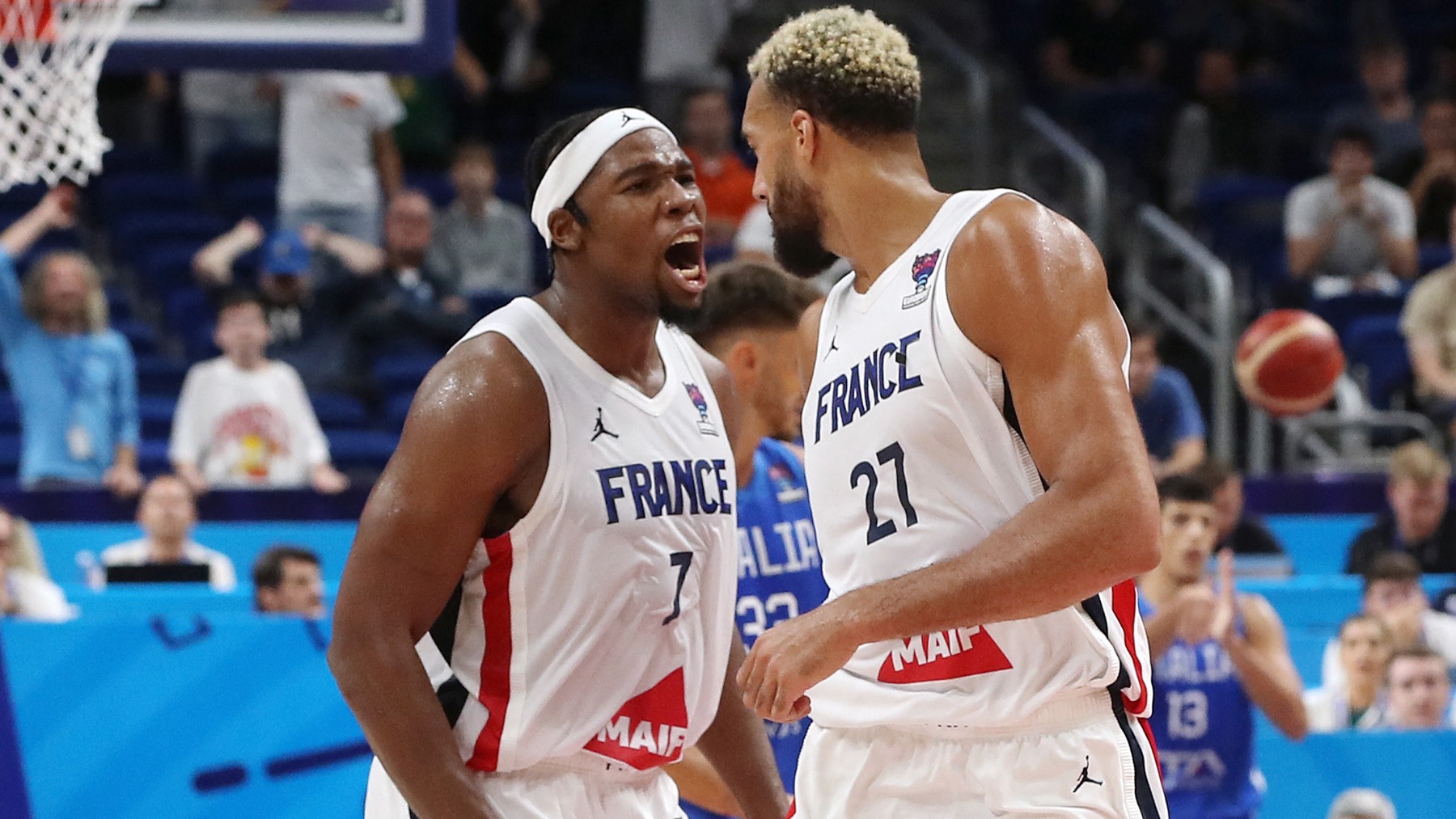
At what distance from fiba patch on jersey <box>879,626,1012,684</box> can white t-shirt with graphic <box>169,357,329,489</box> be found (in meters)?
6.58

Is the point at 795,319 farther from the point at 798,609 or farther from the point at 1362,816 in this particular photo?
the point at 1362,816

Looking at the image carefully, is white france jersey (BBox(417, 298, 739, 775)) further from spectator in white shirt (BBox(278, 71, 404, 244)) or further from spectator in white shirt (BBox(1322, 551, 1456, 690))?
spectator in white shirt (BBox(278, 71, 404, 244))

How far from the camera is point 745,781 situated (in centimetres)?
381

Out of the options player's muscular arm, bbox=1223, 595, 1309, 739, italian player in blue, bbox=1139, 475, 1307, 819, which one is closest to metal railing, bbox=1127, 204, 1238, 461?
player's muscular arm, bbox=1223, 595, 1309, 739

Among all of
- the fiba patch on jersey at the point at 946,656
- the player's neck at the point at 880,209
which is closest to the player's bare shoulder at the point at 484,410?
the player's neck at the point at 880,209

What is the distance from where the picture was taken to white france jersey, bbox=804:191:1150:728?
2.97 metres

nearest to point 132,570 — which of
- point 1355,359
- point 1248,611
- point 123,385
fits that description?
point 123,385

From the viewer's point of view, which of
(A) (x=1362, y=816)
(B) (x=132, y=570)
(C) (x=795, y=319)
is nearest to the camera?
(C) (x=795, y=319)

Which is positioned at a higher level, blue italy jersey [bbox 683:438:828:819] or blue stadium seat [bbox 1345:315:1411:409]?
blue italy jersey [bbox 683:438:828:819]

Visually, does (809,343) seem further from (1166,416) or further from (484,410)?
(1166,416)

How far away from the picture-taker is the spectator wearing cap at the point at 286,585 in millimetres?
7129

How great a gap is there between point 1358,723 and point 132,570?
4920 millimetres

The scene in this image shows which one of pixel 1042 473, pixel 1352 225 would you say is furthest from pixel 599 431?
pixel 1352 225

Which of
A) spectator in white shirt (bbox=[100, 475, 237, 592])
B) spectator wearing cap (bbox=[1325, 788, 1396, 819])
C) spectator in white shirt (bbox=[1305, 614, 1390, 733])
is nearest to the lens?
spectator wearing cap (bbox=[1325, 788, 1396, 819])
